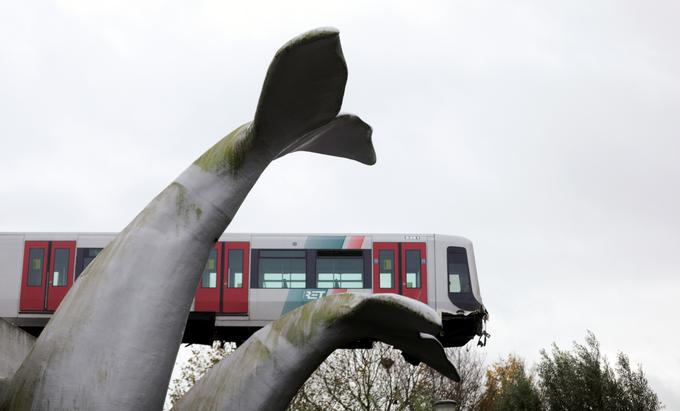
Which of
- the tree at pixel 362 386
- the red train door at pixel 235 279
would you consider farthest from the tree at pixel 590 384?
the red train door at pixel 235 279

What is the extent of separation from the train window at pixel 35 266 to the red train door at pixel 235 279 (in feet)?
14.1

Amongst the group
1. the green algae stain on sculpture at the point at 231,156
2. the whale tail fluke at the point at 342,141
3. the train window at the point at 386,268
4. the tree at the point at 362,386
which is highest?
the train window at the point at 386,268

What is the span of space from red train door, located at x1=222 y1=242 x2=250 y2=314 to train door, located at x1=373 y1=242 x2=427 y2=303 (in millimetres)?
3054

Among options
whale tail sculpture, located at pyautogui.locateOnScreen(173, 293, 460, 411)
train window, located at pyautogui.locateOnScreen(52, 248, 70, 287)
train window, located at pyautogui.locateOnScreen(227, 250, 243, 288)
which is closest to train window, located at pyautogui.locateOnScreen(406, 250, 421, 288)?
train window, located at pyautogui.locateOnScreen(227, 250, 243, 288)

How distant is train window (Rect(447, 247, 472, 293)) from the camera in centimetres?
2273

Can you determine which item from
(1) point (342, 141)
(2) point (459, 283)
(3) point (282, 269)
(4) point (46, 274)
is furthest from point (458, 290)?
(1) point (342, 141)

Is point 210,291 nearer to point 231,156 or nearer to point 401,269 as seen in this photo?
point 401,269

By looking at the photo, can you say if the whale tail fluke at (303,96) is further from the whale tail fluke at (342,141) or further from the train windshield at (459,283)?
the train windshield at (459,283)

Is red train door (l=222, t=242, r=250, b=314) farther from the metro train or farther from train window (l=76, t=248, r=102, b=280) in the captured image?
train window (l=76, t=248, r=102, b=280)

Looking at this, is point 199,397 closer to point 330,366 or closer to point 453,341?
point 453,341

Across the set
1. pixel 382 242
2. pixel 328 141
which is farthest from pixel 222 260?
pixel 328 141

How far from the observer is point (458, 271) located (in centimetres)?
2286

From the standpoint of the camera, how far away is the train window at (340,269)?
22.5 metres

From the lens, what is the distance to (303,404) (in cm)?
2752
